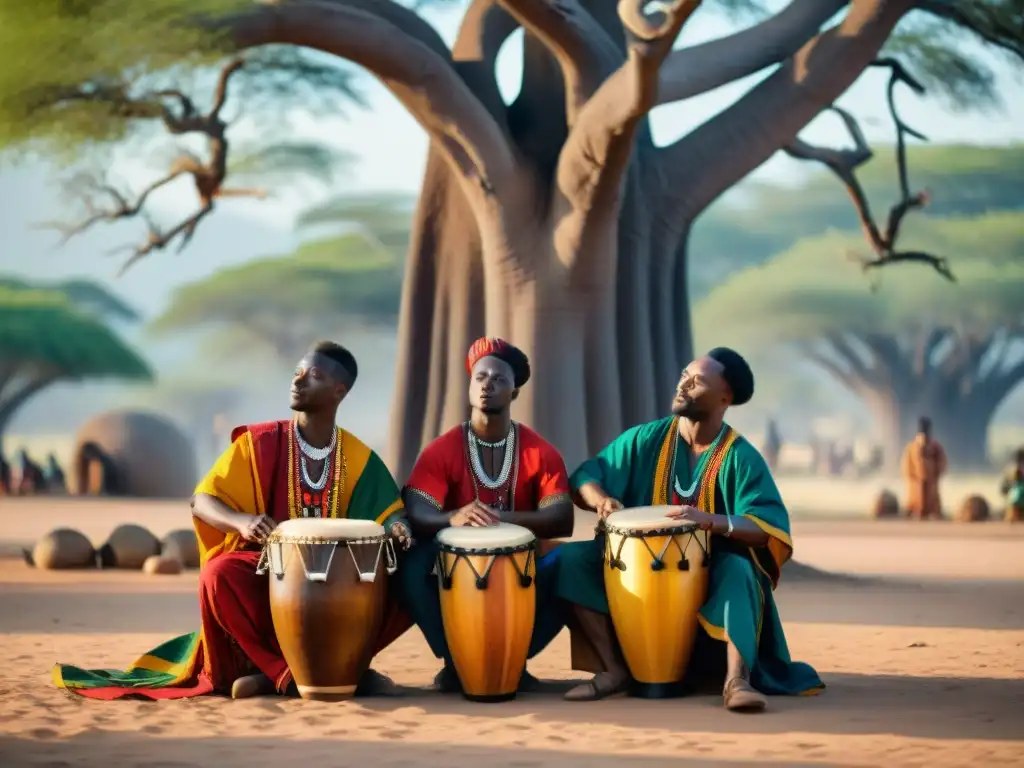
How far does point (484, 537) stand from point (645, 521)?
67cm

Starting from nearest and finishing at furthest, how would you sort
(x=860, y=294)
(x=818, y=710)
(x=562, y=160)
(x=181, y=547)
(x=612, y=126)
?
(x=818, y=710)
(x=612, y=126)
(x=562, y=160)
(x=181, y=547)
(x=860, y=294)

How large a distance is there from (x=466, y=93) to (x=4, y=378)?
2869 centimetres

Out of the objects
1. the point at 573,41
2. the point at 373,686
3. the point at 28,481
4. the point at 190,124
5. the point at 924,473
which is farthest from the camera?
the point at 28,481

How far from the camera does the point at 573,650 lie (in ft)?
23.5

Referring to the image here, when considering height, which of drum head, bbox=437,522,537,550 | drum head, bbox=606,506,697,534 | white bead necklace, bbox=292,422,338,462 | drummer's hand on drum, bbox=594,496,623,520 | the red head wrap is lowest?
drum head, bbox=437,522,537,550

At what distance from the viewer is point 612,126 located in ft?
37.7

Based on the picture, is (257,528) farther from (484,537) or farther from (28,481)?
(28,481)

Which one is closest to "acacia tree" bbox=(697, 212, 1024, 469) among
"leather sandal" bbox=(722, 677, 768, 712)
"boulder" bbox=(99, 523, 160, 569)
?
"boulder" bbox=(99, 523, 160, 569)

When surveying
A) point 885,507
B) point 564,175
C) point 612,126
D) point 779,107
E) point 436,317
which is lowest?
point 885,507

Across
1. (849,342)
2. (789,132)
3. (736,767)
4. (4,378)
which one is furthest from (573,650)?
(849,342)

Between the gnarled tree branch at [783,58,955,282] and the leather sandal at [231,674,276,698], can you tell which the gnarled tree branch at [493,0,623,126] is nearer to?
the gnarled tree branch at [783,58,955,282]

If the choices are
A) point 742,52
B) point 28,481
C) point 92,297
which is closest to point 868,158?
point 742,52

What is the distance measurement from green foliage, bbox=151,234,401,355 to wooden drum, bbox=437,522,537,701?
39.2 meters

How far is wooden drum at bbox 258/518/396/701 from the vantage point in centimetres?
666
